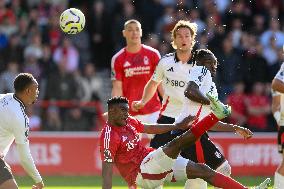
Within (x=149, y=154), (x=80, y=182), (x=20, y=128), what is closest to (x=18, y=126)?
(x=20, y=128)

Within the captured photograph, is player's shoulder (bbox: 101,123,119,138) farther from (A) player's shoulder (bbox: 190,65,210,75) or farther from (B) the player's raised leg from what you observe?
(A) player's shoulder (bbox: 190,65,210,75)

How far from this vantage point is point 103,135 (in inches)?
401

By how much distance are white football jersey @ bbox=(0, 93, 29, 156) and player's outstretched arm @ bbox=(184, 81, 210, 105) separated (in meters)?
1.75

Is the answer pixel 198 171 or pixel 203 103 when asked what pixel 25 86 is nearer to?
pixel 203 103

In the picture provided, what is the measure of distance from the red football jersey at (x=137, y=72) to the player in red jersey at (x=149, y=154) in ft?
10.3

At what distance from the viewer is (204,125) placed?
9984 millimetres

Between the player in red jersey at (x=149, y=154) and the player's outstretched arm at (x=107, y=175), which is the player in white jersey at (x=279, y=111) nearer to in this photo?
the player in red jersey at (x=149, y=154)

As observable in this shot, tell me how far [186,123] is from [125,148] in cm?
72

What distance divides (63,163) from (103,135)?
7157 mm

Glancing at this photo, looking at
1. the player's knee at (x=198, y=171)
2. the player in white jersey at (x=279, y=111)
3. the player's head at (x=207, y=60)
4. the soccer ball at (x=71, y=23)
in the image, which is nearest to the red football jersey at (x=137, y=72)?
the soccer ball at (x=71, y=23)

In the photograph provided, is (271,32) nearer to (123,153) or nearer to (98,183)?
(98,183)

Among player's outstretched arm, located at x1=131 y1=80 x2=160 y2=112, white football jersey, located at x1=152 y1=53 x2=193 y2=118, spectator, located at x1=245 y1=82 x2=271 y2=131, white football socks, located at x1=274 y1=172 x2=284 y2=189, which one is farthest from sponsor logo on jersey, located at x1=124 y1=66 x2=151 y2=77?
spectator, located at x1=245 y1=82 x2=271 y2=131

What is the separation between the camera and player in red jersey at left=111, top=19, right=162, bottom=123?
540 inches

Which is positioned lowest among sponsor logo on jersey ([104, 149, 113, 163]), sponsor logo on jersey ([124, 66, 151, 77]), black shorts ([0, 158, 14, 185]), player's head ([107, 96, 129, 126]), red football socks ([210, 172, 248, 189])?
red football socks ([210, 172, 248, 189])
